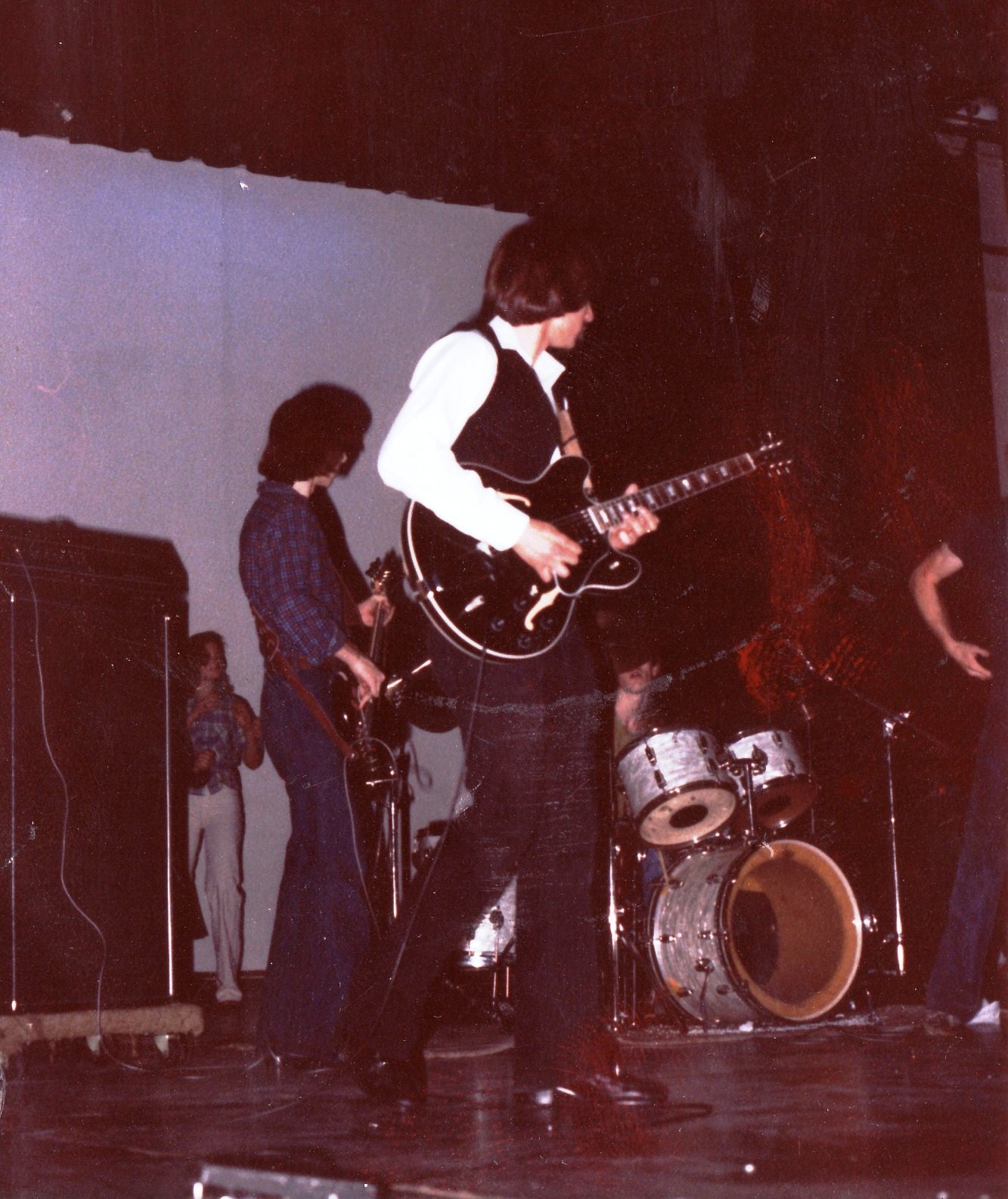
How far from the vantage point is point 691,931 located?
4.05m

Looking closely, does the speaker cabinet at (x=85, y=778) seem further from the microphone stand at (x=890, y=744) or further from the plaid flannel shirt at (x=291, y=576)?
the microphone stand at (x=890, y=744)

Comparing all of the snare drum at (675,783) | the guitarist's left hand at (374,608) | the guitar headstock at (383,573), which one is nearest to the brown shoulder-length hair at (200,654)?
Result: the guitar headstock at (383,573)

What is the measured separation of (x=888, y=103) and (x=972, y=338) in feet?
3.24

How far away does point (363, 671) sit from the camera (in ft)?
10.5

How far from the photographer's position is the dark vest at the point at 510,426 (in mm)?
2334

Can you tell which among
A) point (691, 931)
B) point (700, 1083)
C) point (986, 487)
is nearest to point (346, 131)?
point (986, 487)

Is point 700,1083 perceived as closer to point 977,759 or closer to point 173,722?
point 977,759

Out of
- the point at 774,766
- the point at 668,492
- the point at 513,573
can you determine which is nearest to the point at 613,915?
the point at 774,766

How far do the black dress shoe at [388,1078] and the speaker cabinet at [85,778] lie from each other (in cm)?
126

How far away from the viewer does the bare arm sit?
3.70 meters

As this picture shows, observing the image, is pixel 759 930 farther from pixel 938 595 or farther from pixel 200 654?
pixel 200 654

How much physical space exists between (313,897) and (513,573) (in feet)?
4.40

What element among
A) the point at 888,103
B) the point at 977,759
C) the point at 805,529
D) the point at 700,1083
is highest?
the point at 888,103

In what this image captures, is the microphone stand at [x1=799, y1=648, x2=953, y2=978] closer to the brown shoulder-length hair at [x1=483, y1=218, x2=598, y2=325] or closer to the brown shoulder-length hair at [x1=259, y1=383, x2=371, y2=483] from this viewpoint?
the brown shoulder-length hair at [x1=259, y1=383, x2=371, y2=483]
